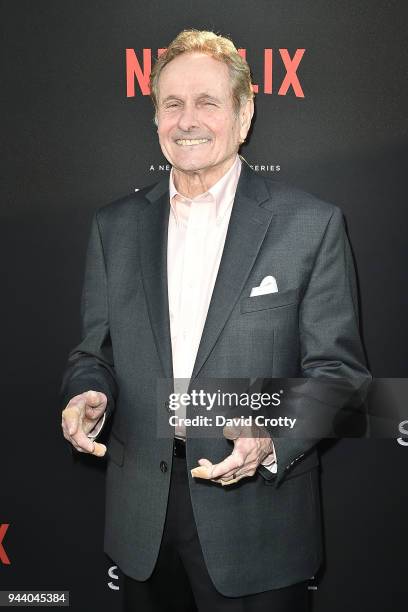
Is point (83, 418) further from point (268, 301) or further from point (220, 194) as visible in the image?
point (220, 194)

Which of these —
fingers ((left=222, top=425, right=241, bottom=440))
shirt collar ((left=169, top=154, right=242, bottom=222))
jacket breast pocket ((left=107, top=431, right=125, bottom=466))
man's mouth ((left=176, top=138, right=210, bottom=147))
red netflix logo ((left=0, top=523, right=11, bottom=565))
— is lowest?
red netflix logo ((left=0, top=523, right=11, bottom=565))

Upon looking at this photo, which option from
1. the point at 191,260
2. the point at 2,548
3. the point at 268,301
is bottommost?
the point at 2,548

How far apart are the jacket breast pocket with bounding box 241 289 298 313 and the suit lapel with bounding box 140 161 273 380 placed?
0.03 m

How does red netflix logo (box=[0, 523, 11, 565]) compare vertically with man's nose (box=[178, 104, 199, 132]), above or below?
below

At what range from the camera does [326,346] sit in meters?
1.69

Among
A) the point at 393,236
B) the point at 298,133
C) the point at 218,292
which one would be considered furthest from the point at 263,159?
the point at 218,292

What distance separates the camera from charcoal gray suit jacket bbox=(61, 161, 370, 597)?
1701 mm

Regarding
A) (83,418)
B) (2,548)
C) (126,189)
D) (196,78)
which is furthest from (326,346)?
(2,548)

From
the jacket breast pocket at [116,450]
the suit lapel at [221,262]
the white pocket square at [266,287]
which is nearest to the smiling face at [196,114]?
the suit lapel at [221,262]

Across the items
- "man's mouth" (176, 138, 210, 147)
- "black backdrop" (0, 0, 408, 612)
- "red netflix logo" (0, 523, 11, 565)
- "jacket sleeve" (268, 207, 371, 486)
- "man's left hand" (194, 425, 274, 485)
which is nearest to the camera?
"man's left hand" (194, 425, 274, 485)

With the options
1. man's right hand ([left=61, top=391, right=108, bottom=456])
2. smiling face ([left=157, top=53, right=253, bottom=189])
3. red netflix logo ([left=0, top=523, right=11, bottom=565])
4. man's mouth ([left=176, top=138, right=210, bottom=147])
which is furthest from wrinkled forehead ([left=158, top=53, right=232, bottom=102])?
red netflix logo ([left=0, top=523, right=11, bottom=565])

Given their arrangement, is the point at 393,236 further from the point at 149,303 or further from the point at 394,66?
the point at 149,303

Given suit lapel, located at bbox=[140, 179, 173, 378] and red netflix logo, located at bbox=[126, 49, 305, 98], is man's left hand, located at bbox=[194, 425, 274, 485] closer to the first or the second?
suit lapel, located at bbox=[140, 179, 173, 378]

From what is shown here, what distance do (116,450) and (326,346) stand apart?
2.04ft
